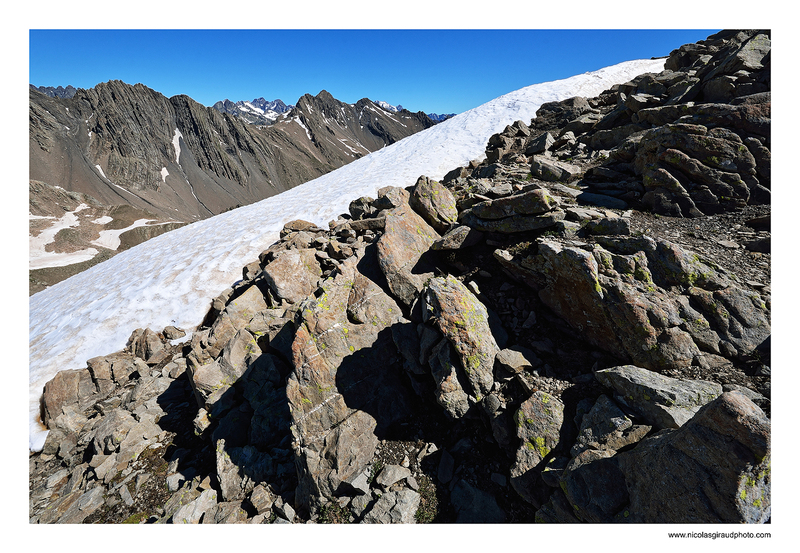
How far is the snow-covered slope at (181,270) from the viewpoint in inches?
643

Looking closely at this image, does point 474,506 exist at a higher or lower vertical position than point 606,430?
lower

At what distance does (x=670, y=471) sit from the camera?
5.61m

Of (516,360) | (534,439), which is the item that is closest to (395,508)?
(534,439)

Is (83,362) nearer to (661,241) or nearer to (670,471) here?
(670,471)

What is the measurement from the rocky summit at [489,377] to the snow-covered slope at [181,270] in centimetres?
239

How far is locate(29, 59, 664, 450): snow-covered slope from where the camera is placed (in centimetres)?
1633

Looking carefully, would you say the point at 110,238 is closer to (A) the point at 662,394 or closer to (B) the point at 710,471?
(A) the point at 662,394

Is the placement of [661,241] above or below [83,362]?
above

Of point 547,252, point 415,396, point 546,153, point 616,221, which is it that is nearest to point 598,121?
point 546,153

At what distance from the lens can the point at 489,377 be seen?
8188 mm

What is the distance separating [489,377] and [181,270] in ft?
70.0

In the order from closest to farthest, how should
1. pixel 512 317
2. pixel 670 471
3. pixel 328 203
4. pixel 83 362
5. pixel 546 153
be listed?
pixel 670 471 → pixel 512 317 → pixel 83 362 → pixel 546 153 → pixel 328 203

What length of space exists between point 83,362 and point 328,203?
19396mm

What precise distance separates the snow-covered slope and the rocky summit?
7.83 feet
